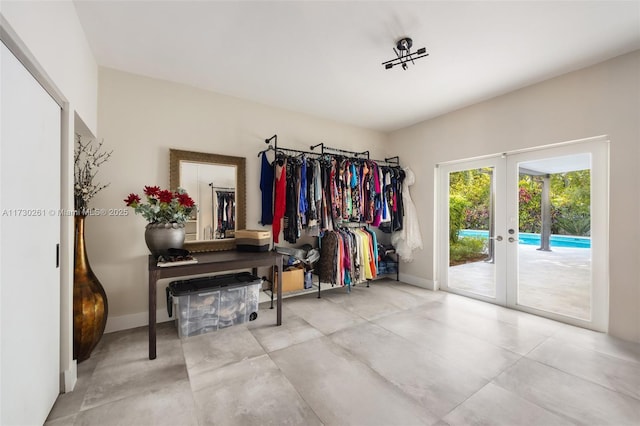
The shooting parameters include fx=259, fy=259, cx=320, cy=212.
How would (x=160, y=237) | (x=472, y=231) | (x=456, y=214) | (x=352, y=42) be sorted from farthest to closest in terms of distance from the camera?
1. (x=456, y=214)
2. (x=472, y=231)
3. (x=160, y=237)
4. (x=352, y=42)

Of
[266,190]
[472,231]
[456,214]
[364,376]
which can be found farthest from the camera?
[456,214]

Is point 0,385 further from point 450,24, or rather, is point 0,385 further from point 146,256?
point 450,24

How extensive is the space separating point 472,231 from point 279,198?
9.30 feet

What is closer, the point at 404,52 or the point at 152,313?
the point at 152,313

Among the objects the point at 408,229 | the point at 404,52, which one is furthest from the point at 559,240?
the point at 404,52

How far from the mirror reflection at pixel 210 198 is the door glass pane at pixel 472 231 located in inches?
129

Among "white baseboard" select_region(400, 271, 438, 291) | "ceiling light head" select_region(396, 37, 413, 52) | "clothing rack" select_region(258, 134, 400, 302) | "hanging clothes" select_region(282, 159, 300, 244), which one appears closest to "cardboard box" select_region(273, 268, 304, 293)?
"clothing rack" select_region(258, 134, 400, 302)

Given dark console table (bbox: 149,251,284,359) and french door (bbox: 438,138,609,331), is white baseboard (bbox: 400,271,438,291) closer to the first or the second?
french door (bbox: 438,138,609,331)

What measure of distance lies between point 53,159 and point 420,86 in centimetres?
339

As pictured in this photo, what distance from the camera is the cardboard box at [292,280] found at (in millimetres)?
3453

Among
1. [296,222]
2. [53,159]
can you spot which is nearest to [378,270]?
[296,222]

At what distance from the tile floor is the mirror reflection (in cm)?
108

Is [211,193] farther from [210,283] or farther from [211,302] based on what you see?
[211,302]

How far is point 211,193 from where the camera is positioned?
3131 mm
